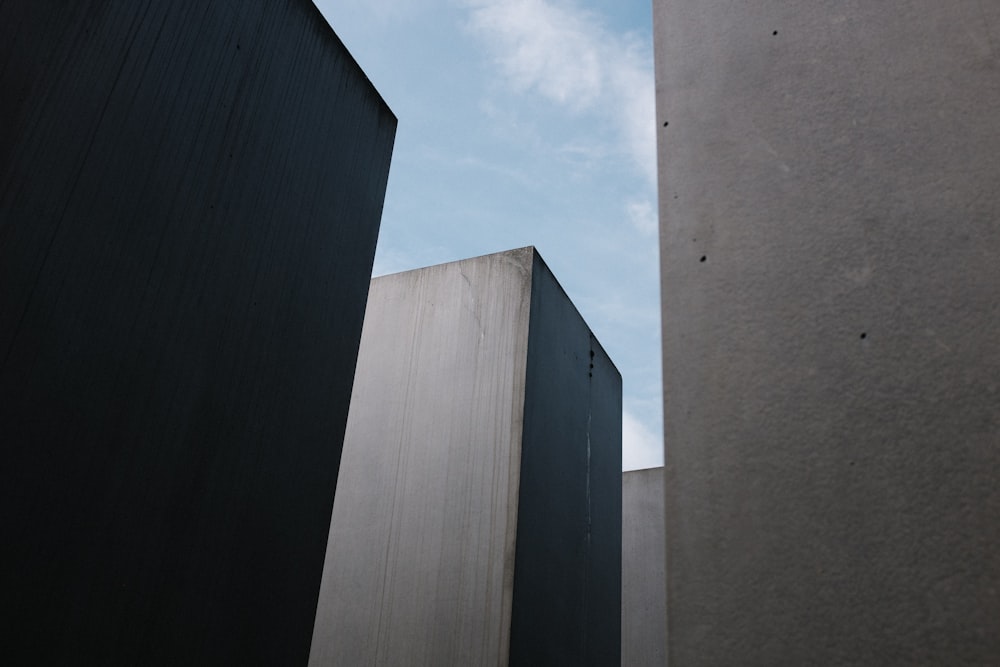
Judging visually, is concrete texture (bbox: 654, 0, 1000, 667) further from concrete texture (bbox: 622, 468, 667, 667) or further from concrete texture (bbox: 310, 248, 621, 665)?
concrete texture (bbox: 622, 468, 667, 667)

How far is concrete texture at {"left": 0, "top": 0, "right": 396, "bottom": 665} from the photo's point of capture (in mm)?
1581

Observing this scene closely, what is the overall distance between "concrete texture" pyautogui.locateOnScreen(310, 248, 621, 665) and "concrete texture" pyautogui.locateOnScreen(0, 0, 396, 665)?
47.9 inches

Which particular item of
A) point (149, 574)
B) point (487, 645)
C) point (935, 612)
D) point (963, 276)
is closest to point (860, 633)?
point (935, 612)

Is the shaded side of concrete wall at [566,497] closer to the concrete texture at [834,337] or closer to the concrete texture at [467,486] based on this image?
the concrete texture at [467,486]

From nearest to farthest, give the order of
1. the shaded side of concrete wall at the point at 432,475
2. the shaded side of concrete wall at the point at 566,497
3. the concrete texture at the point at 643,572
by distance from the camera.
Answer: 1. the shaded side of concrete wall at the point at 432,475
2. the shaded side of concrete wall at the point at 566,497
3. the concrete texture at the point at 643,572

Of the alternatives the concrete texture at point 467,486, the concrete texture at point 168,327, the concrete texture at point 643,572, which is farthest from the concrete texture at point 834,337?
the concrete texture at point 643,572

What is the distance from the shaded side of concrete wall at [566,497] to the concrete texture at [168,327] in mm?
1435

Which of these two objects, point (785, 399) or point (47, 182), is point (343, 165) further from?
point (785, 399)

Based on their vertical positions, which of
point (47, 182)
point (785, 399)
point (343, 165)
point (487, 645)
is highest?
point (343, 165)

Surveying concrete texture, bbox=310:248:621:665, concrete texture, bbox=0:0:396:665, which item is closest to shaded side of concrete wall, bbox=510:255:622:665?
concrete texture, bbox=310:248:621:665

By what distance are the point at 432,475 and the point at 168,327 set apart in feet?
6.64

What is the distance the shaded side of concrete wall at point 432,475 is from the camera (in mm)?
3402

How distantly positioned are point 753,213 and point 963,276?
0.34 metres

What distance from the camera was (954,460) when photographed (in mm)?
1052
